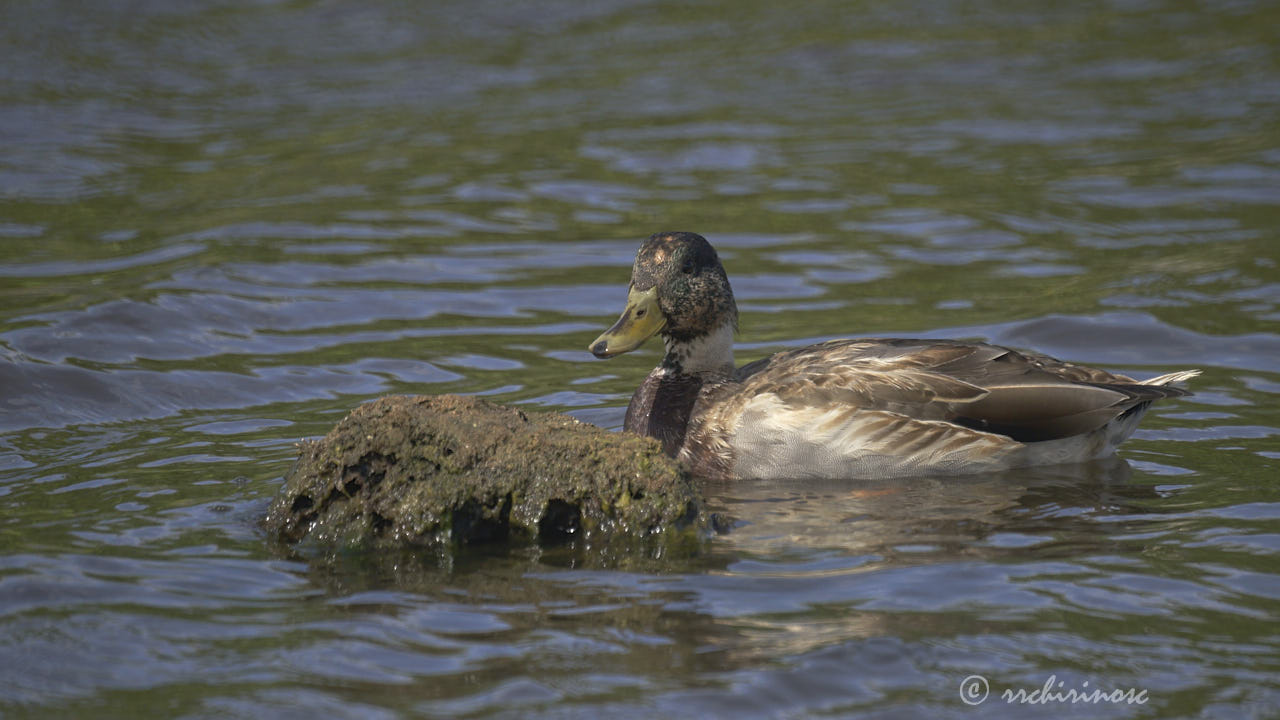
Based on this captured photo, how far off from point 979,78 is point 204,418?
11589mm

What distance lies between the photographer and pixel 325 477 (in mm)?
7086

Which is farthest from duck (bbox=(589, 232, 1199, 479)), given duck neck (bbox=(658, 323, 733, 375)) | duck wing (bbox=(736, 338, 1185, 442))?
duck neck (bbox=(658, 323, 733, 375))

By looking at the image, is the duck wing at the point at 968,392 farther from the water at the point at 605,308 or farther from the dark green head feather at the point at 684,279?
the dark green head feather at the point at 684,279

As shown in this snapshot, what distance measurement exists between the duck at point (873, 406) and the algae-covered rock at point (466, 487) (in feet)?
4.60

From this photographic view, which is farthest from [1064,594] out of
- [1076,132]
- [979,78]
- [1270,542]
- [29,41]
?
[29,41]

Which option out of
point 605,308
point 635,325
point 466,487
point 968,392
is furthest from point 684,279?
point 605,308

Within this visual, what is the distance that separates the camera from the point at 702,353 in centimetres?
908

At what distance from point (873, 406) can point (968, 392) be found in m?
0.53

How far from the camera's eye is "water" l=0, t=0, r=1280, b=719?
576cm

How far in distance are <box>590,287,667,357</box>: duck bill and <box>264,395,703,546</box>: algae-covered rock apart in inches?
60.1

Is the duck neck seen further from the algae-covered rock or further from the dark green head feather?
the algae-covered rock

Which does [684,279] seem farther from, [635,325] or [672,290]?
[635,325]

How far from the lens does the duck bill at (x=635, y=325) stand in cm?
864

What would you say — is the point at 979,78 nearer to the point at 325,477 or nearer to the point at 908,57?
the point at 908,57
